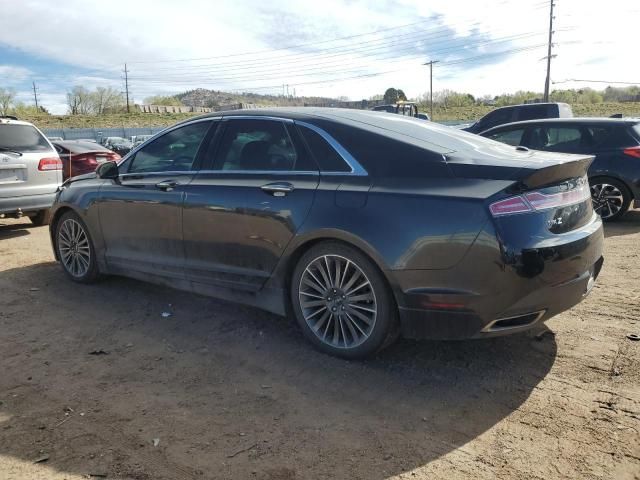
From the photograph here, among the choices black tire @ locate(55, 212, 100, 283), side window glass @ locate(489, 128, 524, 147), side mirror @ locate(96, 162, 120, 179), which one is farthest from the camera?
side window glass @ locate(489, 128, 524, 147)

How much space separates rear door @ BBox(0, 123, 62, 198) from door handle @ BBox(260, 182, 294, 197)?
5610mm

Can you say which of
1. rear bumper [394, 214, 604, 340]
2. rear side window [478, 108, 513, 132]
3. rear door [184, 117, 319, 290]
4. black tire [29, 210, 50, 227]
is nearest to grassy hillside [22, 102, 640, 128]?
rear side window [478, 108, 513, 132]

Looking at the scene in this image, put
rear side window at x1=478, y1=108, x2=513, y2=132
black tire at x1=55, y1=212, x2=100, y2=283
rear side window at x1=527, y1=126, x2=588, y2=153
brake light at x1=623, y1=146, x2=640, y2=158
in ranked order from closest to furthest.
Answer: black tire at x1=55, y1=212, x2=100, y2=283 → brake light at x1=623, y1=146, x2=640, y2=158 → rear side window at x1=527, y1=126, x2=588, y2=153 → rear side window at x1=478, y1=108, x2=513, y2=132

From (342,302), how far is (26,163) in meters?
6.39

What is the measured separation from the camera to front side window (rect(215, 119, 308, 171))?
12.7 ft

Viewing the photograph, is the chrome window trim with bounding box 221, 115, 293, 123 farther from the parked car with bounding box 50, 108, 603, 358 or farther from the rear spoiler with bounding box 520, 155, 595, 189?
the rear spoiler with bounding box 520, 155, 595, 189

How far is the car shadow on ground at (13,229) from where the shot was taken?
8.22 metres

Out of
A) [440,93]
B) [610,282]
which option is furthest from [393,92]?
[610,282]

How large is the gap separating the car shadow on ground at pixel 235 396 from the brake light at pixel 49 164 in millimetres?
4240

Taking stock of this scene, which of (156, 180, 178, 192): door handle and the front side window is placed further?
(156, 180, 178, 192): door handle

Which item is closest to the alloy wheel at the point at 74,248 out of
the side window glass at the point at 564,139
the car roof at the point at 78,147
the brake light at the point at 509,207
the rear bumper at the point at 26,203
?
the rear bumper at the point at 26,203

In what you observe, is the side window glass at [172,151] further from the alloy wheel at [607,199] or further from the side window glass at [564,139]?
the side window glass at [564,139]

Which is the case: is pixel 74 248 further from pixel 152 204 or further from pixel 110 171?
pixel 152 204

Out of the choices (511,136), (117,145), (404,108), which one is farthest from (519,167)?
(117,145)
